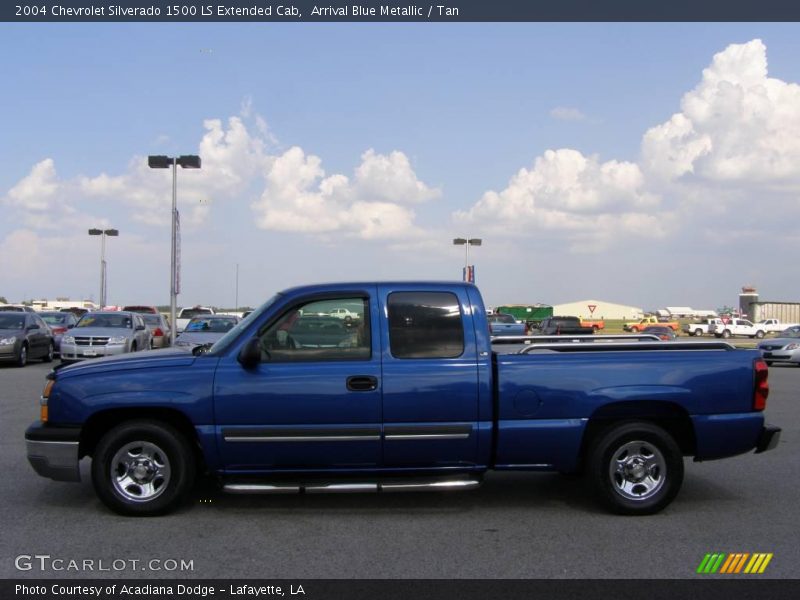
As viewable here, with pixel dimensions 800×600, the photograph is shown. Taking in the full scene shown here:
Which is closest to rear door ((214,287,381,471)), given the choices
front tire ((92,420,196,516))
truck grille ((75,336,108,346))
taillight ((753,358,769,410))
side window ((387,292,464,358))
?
side window ((387,292,464,358))

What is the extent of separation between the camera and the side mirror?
19.9ft

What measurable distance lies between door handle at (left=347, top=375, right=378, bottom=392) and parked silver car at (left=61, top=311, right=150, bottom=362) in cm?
1610

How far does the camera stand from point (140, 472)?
6.26 m

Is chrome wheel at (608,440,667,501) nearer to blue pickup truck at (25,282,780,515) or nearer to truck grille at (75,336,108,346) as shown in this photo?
blue pickup truck at (25,282,780,515)

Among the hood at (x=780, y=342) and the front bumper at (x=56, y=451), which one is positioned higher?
the hood at (x=780, y=342)

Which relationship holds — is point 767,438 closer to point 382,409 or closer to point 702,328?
point 382,409

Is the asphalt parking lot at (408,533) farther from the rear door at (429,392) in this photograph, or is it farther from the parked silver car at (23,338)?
the parked silver car at (23,338)

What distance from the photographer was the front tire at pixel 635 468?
20.9 feet

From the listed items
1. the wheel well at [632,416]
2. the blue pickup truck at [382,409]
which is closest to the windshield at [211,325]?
the blue pickup truck at [382,409]

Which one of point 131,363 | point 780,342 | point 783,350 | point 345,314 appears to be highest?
point 345,314

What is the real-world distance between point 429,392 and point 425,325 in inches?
21.4

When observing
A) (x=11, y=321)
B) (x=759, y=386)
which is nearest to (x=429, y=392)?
(x=759, y=386)

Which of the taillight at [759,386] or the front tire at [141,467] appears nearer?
the front tire at [141,467]

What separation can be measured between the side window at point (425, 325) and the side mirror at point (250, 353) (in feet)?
3.30
